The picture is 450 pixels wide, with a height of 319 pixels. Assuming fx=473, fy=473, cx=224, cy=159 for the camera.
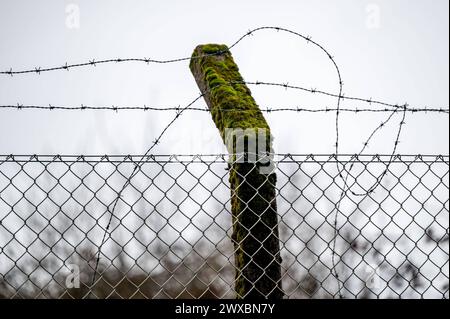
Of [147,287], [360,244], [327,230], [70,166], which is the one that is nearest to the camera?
[70,166]

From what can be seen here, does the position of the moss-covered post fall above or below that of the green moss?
below

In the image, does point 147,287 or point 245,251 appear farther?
point 147,287

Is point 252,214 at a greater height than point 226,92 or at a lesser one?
lesser

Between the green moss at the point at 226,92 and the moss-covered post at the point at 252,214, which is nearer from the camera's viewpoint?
the moss-covered post at the point at 252,214

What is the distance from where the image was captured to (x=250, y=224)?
226cm

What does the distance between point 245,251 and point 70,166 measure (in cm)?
90

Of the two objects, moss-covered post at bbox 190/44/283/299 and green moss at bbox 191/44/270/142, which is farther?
green moss at bbox 191/44/270/142

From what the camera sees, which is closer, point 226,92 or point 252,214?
point 252,214

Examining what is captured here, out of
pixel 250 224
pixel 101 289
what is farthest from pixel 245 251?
pixel 101 289

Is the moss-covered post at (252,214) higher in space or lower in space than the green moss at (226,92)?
lower

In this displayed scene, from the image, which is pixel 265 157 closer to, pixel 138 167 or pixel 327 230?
pixel 138 167
